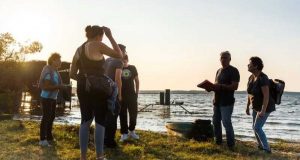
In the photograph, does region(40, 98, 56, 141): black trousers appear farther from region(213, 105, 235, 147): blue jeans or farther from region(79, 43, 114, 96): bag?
region(213, 105, 235, 147): blue jeans

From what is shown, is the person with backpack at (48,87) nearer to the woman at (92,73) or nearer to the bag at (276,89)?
the woman at (92,73)

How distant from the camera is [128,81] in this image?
998cm

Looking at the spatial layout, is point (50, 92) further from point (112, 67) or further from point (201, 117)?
point (201, 117)

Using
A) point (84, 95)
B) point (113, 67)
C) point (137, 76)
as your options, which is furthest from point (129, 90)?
point (84, 95)

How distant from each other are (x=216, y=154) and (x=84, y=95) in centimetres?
401

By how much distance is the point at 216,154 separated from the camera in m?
8.72

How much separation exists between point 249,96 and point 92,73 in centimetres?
505

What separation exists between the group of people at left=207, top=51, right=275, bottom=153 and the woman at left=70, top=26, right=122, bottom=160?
14.2 ft

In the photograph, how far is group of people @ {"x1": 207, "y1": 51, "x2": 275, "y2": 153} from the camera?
910 cm

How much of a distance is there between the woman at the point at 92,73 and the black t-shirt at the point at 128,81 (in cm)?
389

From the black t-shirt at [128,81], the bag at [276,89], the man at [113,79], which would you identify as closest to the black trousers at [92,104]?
the man at [113,79]

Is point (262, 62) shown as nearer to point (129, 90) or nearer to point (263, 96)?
point (263, 96)

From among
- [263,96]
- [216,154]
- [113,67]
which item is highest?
[113,67]

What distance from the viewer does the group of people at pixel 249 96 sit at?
910 centimetres
